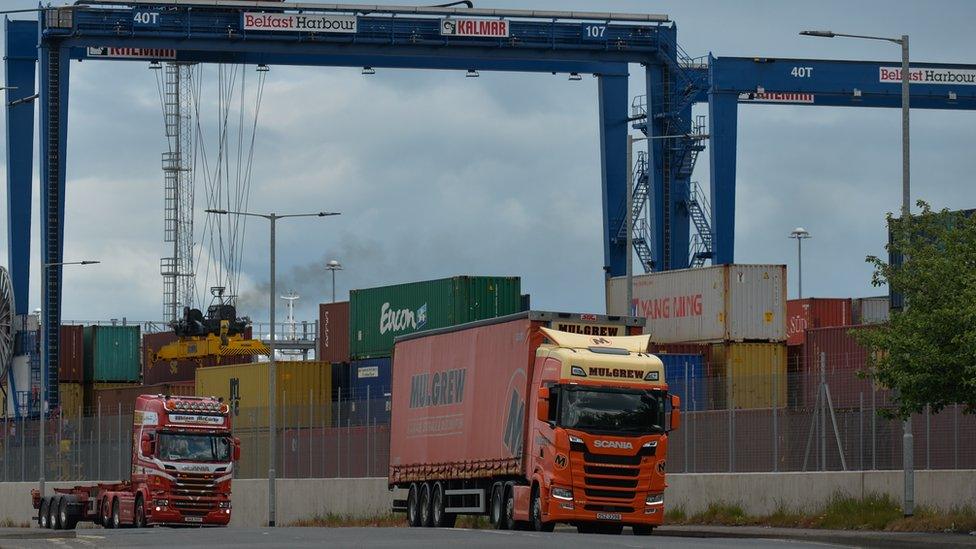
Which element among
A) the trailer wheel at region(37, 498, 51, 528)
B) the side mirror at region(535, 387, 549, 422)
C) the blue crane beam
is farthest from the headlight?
the blue crane beam

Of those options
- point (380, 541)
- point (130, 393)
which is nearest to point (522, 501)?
point (380, 541)

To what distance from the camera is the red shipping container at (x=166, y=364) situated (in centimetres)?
7362

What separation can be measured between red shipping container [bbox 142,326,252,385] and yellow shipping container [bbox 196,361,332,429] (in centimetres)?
917

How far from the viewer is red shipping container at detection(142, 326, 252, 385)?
73625mm

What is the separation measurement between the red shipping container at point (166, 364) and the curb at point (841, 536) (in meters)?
37.6

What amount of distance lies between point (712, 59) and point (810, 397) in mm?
23379

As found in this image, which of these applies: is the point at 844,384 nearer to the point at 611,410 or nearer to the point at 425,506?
the point at 611,410

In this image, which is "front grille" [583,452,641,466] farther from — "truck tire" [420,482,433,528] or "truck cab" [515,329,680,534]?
"truck tire" [420,482,433,528]

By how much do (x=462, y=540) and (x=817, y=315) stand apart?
117ft

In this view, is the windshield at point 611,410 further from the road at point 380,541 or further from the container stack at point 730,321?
the container stack at point 730,321

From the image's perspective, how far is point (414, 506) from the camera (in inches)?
1619

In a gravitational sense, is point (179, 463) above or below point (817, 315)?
below

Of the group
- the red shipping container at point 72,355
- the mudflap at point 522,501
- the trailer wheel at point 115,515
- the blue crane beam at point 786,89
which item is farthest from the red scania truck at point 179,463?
the red shipping container at point 72,355

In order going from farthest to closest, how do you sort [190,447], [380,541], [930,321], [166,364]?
[166,364]
[190,447]
[930,321]
[380,541]
